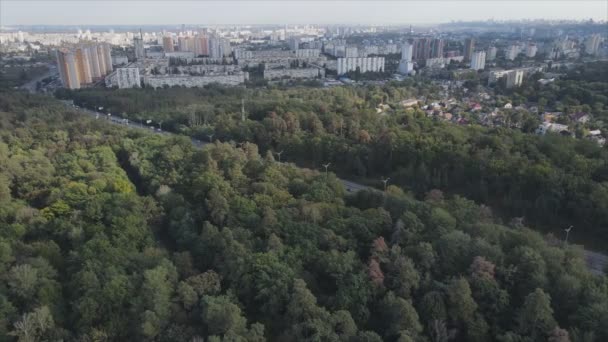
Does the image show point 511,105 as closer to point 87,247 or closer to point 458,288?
point 458,288

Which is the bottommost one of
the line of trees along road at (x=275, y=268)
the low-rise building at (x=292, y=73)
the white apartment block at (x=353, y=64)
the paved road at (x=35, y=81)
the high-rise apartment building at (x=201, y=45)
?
the line of trees along road at (x=275, y=268)

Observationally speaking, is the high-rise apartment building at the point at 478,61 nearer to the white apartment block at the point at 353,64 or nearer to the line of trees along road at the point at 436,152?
the white apartment block at the point at 353,64

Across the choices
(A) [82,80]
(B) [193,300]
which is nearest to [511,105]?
(B) [193,300]

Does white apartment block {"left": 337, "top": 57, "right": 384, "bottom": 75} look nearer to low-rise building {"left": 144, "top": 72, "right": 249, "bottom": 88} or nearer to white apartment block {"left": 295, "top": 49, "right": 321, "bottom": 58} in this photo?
white apartment block {"left": 295, "top": 49, "right": 321, "bottom": 58}

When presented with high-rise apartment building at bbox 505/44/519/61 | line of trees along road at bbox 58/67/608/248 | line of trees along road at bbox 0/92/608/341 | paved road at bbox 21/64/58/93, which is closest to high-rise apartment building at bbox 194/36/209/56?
paved road at bbox 21/64/58/93

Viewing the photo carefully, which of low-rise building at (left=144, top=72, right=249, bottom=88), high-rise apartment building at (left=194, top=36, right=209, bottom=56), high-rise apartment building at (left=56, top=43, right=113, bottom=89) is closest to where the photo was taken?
high-rise apartment building at (left=56, top=43, right=113, bottom=89)

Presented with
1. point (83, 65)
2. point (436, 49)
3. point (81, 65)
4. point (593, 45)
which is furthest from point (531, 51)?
point (81, 65)

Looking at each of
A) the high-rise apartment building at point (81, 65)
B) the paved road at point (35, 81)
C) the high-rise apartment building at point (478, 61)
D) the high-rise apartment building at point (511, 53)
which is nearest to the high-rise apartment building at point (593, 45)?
the high-rise apartment building at point (511, 53)

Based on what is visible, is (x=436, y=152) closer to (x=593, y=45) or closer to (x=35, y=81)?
(x=35, y=81)
